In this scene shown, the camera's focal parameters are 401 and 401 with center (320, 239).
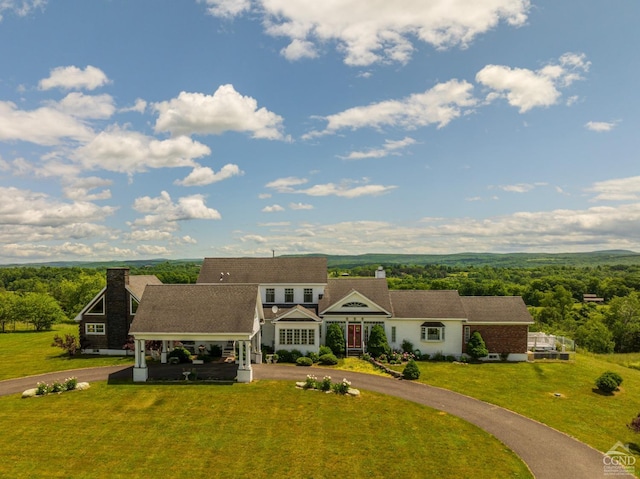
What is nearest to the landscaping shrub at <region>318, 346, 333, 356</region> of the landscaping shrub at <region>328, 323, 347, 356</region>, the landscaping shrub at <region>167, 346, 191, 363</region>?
the landscaping shrub at <region>328, 323, 347, 356</region>

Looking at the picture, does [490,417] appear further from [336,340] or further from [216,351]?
[216,351]

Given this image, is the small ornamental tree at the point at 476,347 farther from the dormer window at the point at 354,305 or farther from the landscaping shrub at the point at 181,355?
the landscaping shrub at the point at 181,355

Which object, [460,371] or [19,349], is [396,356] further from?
[19,349]

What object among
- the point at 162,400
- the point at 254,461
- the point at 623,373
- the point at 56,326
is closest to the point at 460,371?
the point at 623,373

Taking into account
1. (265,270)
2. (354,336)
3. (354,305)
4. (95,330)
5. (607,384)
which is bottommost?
(607,384)

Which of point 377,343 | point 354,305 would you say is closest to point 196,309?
point 354,305

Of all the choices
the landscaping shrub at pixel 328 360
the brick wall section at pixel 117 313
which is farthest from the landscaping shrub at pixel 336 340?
the brick wall section at pixel 117 313
